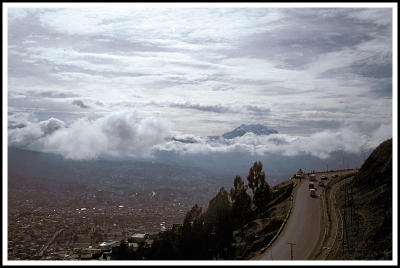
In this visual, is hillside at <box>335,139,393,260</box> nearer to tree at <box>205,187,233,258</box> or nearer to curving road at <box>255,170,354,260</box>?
curving road at <box>255,170,354,260</box>

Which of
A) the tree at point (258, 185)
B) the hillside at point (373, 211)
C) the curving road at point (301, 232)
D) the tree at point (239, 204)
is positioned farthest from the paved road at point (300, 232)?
the tree at point (239, 204)

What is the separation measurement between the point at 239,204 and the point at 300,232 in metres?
6.89

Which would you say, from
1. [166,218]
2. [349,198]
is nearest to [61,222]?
[166,218]

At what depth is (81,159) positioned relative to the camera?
95.6 meters

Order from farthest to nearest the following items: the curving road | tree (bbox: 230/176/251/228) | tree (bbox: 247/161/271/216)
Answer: tree (bbox: 247/161/271/216)
tree (bbox: 230/176/251/228)
the curving road

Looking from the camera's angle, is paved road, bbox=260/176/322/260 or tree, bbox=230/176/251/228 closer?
paved road, bbox=260/176/322/260

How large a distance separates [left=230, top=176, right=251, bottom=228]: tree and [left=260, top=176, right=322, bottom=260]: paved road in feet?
11.5

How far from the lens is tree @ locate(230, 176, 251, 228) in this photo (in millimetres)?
24062

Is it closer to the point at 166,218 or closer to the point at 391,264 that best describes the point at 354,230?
the point at 391,264

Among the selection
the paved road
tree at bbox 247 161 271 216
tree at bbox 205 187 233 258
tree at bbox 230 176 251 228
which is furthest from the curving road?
tree at bbox 205 187 233 258

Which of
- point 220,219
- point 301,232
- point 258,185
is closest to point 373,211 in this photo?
point 301,232

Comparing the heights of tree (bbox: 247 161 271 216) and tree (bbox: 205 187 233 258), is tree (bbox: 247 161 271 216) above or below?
above

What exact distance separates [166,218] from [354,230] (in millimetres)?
31569


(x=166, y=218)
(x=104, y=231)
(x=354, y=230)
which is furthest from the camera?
(x=166, y=218)
